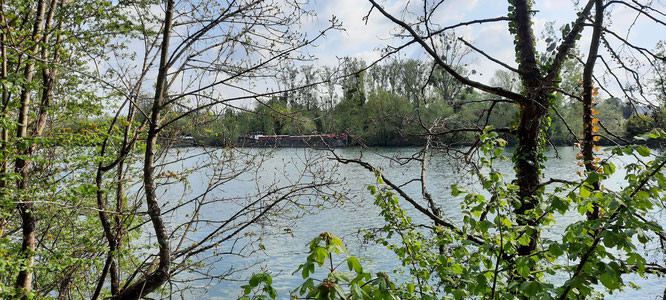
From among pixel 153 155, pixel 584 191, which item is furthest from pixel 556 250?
pixel 153 155

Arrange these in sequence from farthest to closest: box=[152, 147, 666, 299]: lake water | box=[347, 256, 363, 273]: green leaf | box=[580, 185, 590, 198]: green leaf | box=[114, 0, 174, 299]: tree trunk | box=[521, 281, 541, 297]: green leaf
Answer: box=[152, 147, 666, 299]: lake water, box=[114, 0, 174, 299]: tree trunk, box=[580, 185, 590, 198]: green leaf, box=[521, 281, 541, 297]: green leaf, box=[347, 256, 363, 273]: green leaf

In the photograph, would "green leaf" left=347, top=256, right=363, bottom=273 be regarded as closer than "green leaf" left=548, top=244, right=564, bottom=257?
Yes

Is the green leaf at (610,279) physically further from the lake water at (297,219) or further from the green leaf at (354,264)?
the lake water at (297,219)

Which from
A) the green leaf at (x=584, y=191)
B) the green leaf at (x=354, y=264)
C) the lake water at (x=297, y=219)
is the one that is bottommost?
the lake water at (x=297, y=219)

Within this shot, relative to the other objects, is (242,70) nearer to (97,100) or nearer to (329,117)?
(329,117)

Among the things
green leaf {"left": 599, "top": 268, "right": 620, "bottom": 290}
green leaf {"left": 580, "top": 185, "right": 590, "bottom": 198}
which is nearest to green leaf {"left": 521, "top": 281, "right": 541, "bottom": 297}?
green leaf {"left": 599, "top": 268, "right": 620, "bottom": 290}

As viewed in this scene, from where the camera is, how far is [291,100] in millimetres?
3691

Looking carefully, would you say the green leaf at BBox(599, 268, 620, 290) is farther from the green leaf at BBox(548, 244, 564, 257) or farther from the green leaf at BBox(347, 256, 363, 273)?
the green leaf at BBox(347, 256, 363, 273)

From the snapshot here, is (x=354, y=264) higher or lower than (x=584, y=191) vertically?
lower

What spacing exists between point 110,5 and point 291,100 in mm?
2907

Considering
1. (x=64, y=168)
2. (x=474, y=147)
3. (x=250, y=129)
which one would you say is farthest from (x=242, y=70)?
(x=64, y=168)

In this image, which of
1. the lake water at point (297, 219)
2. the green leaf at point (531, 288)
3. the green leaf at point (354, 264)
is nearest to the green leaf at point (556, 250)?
the green leaf at point (531, 288)

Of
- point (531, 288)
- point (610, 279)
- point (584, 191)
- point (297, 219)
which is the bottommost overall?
point (297, 219)

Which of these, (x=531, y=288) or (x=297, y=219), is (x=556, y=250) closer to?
(x=531, y=288)
